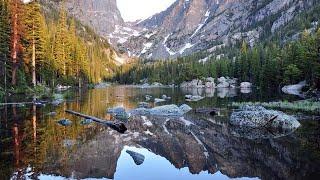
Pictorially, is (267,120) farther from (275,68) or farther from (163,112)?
(275,68)

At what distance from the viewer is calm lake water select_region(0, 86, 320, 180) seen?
13.3 meters

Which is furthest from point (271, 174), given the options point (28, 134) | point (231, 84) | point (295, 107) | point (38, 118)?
point (231, 84)

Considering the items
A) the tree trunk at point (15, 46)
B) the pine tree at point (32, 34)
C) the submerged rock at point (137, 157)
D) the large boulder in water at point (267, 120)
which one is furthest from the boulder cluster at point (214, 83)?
the submerged rock at point (137, 157)

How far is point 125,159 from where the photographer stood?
51.3ft

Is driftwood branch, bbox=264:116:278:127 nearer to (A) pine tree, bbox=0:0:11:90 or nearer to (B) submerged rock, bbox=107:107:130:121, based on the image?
(B) submerged rock, bbox=107:107:130:121

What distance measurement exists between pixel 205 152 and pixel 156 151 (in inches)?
92.4

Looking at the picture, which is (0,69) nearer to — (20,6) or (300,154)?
(20,6)

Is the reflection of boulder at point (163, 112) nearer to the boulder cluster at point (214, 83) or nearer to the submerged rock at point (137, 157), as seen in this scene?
the submerged rock at point (137, 157)

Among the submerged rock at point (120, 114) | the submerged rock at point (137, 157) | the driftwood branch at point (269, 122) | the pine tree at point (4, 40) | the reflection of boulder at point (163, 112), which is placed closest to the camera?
the submerged rock at point (137, 157)

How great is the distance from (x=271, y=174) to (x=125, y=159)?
6112 millimetres

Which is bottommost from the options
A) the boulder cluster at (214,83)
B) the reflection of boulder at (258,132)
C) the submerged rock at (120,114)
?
the reflection of boulder at (258,132)

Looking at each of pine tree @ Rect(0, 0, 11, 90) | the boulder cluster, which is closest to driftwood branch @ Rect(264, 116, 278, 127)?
pine tree @ Rect(0, 0, 11, 90)

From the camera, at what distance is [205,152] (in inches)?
672

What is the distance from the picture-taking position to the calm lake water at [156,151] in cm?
1332
